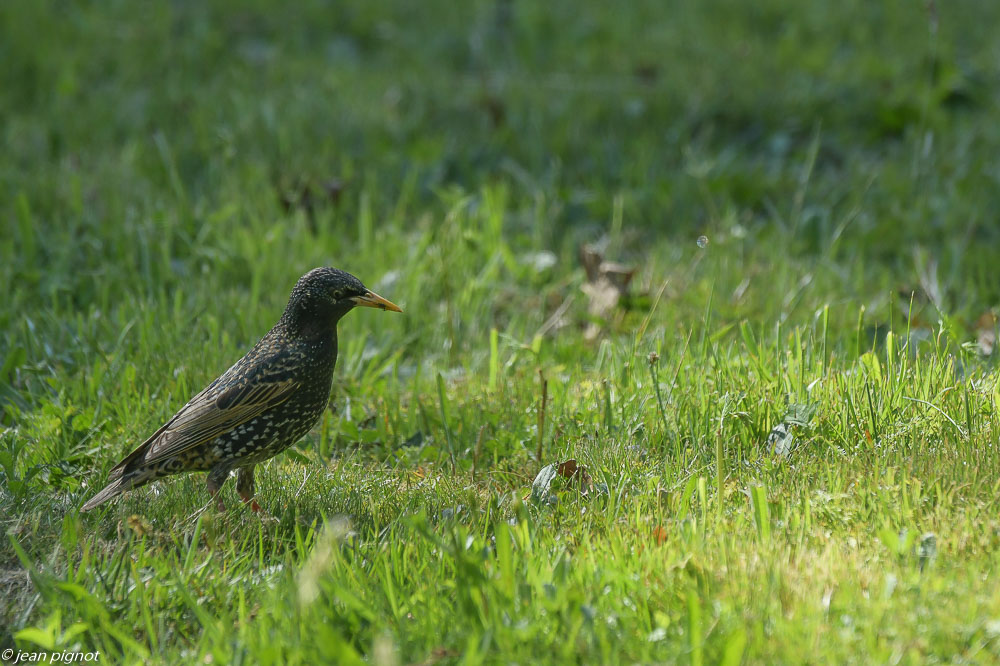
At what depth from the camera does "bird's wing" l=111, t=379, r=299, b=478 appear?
4219mm

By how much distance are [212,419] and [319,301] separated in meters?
0.69

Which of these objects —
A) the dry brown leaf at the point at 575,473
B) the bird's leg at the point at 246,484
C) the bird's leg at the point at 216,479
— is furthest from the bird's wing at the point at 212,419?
the dry brown leaf at the point at 575,473

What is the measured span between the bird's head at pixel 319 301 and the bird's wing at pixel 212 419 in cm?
31

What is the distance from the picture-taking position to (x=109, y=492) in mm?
4145

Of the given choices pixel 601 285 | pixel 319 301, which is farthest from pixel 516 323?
pixel 319 301

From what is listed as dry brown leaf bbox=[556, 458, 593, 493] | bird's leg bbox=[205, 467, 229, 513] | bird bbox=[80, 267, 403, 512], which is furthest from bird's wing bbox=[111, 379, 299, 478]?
dry brown leaf bbox=[556, 458, 593, 493]

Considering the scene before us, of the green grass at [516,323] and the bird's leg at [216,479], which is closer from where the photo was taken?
the green grass at [516,323]

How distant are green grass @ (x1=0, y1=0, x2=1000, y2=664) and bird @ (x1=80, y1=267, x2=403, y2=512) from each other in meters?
0.14

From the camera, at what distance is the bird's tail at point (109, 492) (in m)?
4.07

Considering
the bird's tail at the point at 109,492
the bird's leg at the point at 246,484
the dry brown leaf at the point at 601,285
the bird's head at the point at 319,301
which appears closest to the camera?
the bird's tail at the point at 109,492

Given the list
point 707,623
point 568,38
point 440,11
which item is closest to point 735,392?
point 707,623

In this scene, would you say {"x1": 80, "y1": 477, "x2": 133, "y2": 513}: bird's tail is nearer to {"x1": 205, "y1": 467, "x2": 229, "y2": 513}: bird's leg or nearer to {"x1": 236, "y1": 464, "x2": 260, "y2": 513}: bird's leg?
{"x1": 205, "y1": 467, "x2": 229, "y2": 513}: bird's leg

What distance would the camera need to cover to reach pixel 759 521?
136 inches

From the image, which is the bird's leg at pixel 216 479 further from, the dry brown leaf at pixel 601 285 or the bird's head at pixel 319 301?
the dry brown leaf at pixel 601 285
